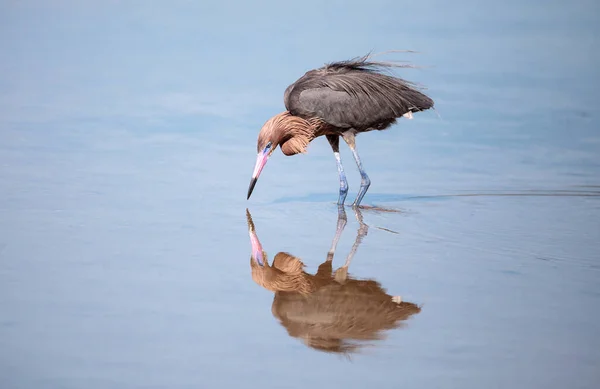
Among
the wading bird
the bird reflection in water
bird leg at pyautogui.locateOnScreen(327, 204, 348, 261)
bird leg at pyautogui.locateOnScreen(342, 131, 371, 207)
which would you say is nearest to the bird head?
the wading bird

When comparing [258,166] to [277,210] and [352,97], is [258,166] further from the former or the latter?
[352,97]

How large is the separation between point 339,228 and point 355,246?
24.8 inches

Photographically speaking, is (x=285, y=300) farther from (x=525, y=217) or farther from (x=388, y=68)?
(x=388, y=68)

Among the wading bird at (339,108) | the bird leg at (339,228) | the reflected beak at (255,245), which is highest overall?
the wading bird at (339,108)

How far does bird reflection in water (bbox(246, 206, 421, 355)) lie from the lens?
21.5 feet

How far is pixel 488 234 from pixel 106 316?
12.0 feet

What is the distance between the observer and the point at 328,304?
7.16m

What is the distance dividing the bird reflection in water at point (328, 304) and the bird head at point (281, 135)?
197cm

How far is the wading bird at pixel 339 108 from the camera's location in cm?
1016

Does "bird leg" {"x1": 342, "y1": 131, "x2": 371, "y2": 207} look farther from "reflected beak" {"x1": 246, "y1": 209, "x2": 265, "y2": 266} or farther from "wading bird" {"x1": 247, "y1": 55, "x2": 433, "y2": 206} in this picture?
"reflected beak" {"x1": 246, "y1": 209, "x2": 265, "y2": 266}

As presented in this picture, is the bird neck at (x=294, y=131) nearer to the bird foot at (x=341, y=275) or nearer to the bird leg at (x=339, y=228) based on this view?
the bird leg at (x=339, y=228)

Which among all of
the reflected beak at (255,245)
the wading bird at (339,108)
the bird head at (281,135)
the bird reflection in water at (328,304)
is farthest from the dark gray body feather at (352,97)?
the bird reflection in water at (328,304)

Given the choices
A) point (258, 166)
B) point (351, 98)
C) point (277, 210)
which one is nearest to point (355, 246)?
point (277, 210)

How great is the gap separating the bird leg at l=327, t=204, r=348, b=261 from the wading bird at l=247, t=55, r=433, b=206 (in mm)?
310
